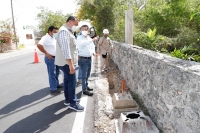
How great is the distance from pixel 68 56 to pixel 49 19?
124 feet

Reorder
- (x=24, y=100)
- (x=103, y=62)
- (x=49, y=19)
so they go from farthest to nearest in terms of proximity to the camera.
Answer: (x=49, y=19), (x=103, y=62), (x=24, y=100)

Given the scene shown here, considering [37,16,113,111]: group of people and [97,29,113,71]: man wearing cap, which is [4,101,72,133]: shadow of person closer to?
[37,16,113,111]: group of people

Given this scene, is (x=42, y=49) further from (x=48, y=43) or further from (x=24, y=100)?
(x=24, y=100)

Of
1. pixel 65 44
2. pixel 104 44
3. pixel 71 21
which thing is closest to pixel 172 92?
pixel 65 44

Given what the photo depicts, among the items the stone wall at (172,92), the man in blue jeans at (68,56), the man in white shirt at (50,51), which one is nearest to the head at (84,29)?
the man in blue jeans at (68,56)

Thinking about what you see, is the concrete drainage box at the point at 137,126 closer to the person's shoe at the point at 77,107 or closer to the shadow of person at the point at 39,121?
the person's shoe at the point at 77,107

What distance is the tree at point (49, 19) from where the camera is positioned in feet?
122

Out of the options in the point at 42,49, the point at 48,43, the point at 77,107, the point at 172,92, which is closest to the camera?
the point at 172,92

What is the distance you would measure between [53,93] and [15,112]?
122 centimetres

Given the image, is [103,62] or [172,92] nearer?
[172,92]

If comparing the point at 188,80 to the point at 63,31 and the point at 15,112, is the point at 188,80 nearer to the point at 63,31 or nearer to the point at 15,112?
the point at 63,31

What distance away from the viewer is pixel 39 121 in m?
3.35

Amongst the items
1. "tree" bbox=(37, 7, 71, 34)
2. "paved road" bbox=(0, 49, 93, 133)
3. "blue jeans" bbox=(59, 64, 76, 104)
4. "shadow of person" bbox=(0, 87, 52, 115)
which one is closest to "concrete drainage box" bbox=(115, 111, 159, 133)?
"paved road" bbox=(0, 49, 93, 133)

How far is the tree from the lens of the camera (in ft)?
122
